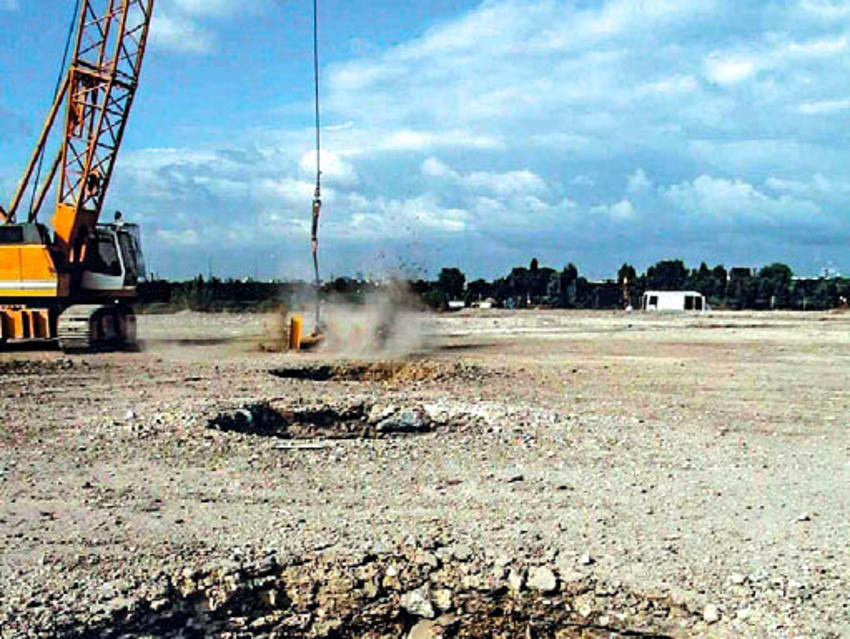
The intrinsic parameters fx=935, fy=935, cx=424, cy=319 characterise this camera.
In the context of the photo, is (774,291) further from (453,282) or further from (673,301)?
(453,282)

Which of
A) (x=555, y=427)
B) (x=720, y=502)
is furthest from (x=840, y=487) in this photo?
(x=555, y=427)

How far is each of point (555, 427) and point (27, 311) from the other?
1658 cm

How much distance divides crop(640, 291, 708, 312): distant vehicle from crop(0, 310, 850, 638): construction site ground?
54.0 m

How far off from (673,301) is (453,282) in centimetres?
1637

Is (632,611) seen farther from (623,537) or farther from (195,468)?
(195,468)

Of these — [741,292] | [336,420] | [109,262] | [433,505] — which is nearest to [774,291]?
[741,292]

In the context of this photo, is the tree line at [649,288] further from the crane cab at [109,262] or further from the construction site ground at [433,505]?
the construction site ground at [433,505]

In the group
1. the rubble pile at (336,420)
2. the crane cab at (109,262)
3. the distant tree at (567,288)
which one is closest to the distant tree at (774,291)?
the distant tree at (567,288)

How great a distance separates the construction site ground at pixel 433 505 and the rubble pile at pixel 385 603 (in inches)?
0.7

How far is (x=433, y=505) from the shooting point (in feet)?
24.1

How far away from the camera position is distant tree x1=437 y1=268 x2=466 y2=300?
70688 millimetres

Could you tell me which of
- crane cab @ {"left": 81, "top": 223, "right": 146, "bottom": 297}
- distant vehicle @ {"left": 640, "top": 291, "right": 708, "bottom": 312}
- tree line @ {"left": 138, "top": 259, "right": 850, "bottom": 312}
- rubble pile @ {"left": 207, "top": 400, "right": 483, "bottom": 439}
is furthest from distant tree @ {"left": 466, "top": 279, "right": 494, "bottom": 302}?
rubble pile @ {"left": 207, "top": 400, "right": 483, "bottom": 439}

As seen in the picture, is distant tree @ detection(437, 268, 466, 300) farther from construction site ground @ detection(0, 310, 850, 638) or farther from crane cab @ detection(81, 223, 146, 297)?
construction site ground @ detection(0, 310, 850, 638)

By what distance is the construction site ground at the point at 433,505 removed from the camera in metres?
5.31
